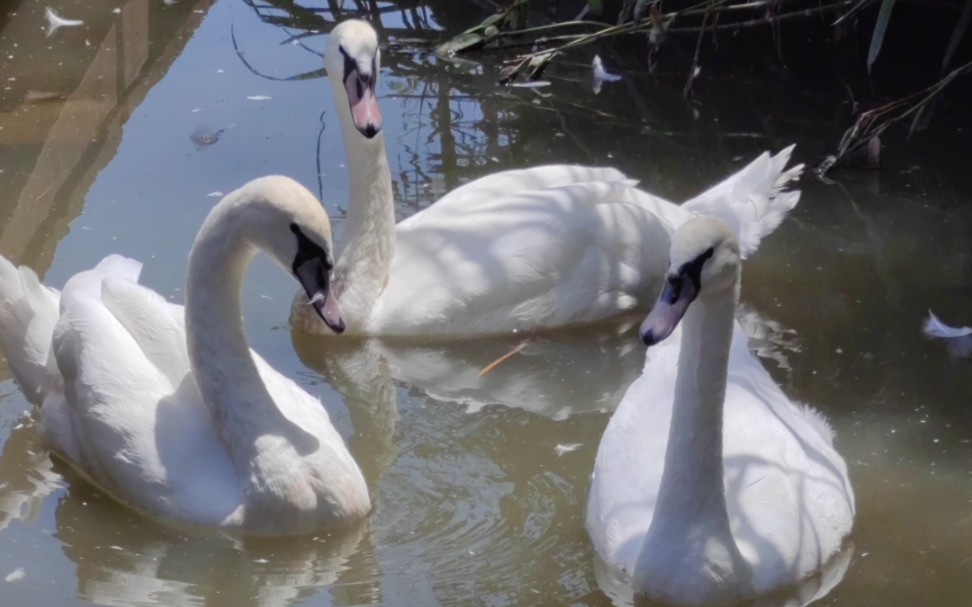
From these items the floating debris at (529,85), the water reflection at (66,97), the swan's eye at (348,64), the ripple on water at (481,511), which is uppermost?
the swan's eye at (348,64)

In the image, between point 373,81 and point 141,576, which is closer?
point 141,576

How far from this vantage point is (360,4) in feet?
31.5

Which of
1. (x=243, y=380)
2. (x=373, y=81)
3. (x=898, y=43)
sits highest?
(x=373, y=81)

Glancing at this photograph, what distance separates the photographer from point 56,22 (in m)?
9.43

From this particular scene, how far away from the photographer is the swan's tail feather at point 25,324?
5230mm

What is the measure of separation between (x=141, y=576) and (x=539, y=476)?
4.48 feet

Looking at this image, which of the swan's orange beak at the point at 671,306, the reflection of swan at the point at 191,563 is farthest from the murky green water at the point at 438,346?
the swan's orange beak at the point at 671,306

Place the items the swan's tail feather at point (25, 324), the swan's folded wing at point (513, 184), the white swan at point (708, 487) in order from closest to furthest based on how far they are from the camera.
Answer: the white swan at point (708, 487) → the swan's tail feather at point (25, 324) → the swan's folded wing at point (513, 184)

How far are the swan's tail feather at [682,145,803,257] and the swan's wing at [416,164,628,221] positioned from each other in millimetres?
428

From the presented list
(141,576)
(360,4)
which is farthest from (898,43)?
(141,576)

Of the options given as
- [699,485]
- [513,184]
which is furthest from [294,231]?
[513,184]

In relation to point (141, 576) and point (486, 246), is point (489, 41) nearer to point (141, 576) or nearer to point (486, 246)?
point (486, 246)

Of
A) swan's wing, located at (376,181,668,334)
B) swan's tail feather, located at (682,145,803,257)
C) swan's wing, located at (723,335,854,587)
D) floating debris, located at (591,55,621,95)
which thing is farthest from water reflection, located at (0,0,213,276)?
swan's wing, located at (723,335,854,587)

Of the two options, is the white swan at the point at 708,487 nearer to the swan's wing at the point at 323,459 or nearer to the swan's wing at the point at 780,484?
the swan's wing at the point at 780,484
